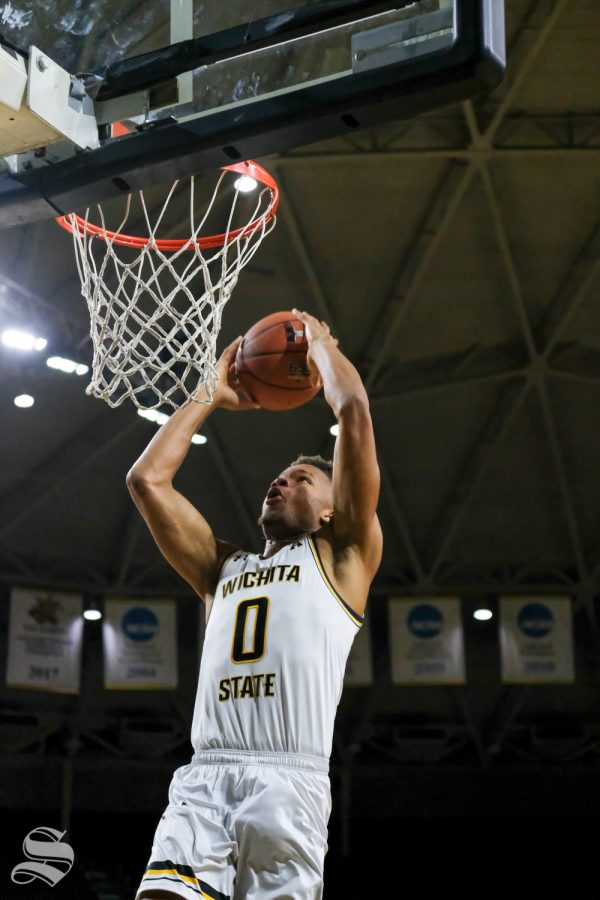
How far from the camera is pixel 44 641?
44.0 feet

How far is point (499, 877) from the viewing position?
45.8 feet

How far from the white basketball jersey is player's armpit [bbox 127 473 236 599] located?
241 millimetres

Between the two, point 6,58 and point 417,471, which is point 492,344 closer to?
point 417,471

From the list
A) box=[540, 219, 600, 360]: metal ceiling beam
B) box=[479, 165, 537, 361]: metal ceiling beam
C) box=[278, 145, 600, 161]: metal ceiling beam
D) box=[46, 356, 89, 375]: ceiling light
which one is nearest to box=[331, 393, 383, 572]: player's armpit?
box=[278, 145, 600, 161]: metal ceiling beam

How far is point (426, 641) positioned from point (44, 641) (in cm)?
438

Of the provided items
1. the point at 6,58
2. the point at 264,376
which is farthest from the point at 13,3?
the point at 264,376

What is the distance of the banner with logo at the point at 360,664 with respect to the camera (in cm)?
1367

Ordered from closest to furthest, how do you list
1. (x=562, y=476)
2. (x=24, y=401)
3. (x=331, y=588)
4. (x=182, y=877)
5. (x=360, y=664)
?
(x=182, y=877) → (x=331, y=588) → (x=24, y=401) → (x=562, y=476) → (x=360, y=664)

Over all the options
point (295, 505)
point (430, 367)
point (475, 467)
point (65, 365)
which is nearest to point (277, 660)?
point (295, 505)

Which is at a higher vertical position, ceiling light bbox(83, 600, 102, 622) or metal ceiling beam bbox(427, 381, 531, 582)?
metal ceiling beam bbox(427, 381, 531, 582)

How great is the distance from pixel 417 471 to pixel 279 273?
3.29 m

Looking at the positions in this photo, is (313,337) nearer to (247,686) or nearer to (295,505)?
(295,505)

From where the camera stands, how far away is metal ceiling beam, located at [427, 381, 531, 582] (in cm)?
1264
